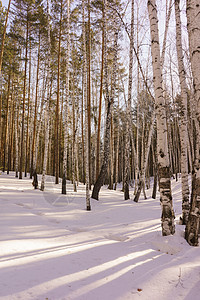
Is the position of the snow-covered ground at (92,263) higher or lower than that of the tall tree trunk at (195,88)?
lower

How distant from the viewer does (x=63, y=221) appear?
5379 mm

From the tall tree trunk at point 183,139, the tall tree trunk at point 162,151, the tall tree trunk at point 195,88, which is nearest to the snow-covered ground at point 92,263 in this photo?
the tall tree trunk at point 162,151

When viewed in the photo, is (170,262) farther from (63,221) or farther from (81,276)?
(63,221)

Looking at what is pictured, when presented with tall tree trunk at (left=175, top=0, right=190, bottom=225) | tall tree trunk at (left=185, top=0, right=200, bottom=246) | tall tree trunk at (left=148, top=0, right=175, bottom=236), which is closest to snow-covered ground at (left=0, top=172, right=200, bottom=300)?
tall tree trunk at (left=148, top=0, right=175, bottom=236)

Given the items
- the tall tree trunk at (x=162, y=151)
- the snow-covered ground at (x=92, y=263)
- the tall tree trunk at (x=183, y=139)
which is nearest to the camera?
the snow-covered ground at (x=92, y=263)

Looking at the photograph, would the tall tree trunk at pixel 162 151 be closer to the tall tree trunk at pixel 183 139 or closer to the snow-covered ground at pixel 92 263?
the snow-covered ground at pixel 92 263

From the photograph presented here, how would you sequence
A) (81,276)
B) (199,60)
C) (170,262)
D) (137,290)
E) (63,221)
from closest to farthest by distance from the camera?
(137,290) → (81,276) → (170,262) → (199,60) → (63,221)

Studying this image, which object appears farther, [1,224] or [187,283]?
[1,224]

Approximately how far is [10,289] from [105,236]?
261cm

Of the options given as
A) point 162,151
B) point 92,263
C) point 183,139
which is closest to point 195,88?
point 162,151

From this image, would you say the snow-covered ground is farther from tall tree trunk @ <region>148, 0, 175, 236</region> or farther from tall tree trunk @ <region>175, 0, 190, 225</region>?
tall tree trunk @ <region>175, 0, 190, 225</region>

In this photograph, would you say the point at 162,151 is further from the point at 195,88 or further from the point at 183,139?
the point at 183,139

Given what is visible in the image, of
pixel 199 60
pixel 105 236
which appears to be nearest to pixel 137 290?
pixel 105 236

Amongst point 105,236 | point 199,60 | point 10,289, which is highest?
point 199,60
